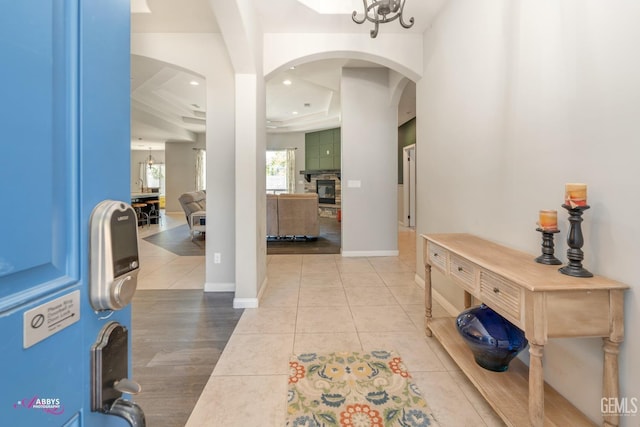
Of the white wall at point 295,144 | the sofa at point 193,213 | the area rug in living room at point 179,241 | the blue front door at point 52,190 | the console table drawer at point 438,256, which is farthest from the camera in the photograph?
the white wall at point 295,144

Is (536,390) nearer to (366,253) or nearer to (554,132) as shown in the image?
(554,132)

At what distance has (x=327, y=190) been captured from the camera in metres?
9.98

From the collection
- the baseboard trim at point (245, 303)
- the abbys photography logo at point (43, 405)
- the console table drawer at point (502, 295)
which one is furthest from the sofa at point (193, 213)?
the abbys photography logo at point (43, 405)

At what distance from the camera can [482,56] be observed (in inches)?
84.2

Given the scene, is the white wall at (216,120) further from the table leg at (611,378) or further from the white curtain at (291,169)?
the white curtain at (291,169)

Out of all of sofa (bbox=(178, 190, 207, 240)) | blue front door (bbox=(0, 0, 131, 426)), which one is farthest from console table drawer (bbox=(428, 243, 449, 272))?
sofa (bbox=(178, 190, 207, 240))

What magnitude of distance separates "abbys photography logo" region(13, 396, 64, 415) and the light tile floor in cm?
133

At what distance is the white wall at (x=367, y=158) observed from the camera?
4.75 m

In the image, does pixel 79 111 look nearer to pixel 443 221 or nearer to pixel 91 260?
pixel 91 260

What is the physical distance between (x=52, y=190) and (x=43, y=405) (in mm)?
268

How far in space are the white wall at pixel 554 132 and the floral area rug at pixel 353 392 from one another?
31.1 inches

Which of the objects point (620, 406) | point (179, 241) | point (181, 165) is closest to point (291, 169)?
point (181, 165)

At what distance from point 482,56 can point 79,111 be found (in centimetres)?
250

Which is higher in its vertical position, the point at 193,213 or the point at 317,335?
the point at 193,213
